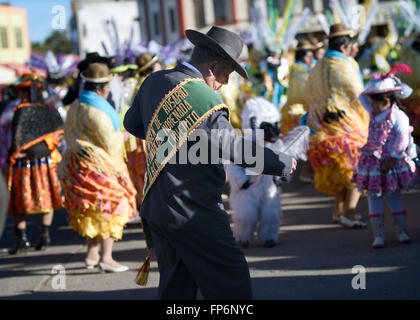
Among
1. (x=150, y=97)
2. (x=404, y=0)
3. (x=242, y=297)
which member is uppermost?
(x=404, y=0)

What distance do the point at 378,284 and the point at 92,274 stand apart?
8.87 ft

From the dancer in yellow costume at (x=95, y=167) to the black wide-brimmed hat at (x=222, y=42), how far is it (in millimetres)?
2526

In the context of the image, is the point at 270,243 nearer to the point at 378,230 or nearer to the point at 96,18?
the point at 378,230

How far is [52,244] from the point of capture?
26.1ft

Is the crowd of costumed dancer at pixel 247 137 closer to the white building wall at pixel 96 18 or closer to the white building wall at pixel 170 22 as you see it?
the white building wall at pixel 170 22

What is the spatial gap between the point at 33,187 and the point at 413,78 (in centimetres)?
629

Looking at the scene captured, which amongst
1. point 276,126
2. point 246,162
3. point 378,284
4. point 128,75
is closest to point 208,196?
point 246,162

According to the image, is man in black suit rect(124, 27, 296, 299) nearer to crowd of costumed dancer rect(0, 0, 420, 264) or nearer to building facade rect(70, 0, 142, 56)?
crowd of costumed dancer rect(0, 0, 420, 264)

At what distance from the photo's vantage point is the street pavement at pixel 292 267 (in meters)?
4.97

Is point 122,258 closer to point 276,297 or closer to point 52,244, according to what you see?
point 52,244

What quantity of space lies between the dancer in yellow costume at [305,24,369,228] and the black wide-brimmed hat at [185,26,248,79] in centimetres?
338

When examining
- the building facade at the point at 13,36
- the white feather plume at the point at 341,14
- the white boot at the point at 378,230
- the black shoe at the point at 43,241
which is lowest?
the black shoe at the point at 43,241

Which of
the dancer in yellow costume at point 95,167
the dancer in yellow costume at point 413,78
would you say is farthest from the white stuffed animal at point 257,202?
the dancer in yellow costume at point 413,78

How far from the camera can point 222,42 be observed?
3.59 meters
